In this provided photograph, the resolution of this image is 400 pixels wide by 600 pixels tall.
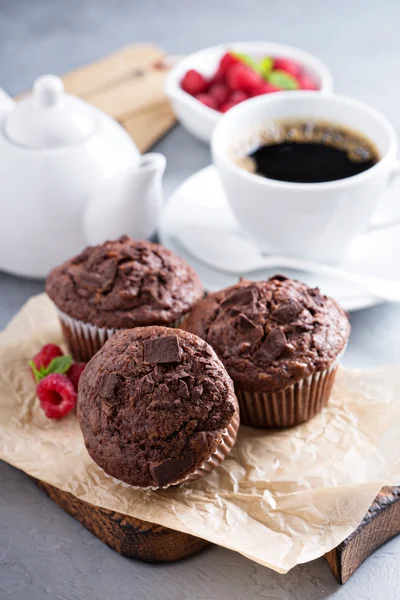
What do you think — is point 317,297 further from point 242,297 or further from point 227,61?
point 227,61

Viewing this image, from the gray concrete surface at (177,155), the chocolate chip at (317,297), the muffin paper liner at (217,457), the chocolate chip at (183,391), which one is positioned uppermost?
the chocolate chip at (183,391)

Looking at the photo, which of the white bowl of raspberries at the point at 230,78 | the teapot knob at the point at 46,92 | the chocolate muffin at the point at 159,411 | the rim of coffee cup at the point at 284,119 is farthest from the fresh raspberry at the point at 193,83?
the chocolate muffin at the point at 159,411

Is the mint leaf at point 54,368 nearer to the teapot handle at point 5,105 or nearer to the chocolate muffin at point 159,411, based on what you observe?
the chocolate muffin at point 159,411

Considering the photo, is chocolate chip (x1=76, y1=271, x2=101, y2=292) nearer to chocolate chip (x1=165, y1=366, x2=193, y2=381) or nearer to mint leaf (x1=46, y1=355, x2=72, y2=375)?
mint leaf (x1=46, y1=355, x2=72, y2=375)

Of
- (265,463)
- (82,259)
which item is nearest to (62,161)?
(82,259)

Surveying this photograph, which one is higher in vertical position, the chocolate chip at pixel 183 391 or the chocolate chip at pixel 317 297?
the chocolate chip at pixel 183 391

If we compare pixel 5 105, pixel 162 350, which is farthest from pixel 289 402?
pixel 5 105

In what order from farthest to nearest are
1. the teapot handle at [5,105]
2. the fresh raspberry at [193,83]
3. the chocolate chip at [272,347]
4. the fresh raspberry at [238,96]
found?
the fresh raspberry at [193,83]
the fresh raspberry at [238,96]
the teapot handle at [5,105]
the chocolate chip at [272,347]
